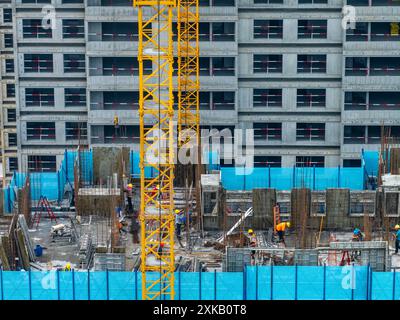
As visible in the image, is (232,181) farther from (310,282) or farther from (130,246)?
(310,282)

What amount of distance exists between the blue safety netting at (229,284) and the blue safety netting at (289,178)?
1833cm

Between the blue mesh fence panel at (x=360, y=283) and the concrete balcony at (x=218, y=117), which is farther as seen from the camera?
the concrete balcony at (x=218, y=117)

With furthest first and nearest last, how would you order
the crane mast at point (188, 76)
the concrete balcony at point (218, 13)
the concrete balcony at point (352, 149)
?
the concrete balcony at point (352, 149) < the concrete balcony at point (218, 13) < the crane mast at point (188, 76)

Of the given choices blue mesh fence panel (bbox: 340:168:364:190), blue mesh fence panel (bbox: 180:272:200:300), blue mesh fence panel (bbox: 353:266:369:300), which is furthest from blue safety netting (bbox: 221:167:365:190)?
blue mesh fence panel (bbox: 180:272:200:300)

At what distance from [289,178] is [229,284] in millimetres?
19594

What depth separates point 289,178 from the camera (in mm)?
66375

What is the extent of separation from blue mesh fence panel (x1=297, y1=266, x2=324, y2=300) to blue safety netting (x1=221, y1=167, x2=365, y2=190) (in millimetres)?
18345

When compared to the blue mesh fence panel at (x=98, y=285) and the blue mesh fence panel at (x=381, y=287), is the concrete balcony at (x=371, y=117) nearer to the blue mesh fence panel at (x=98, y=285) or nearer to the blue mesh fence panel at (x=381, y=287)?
the blue mesh fence panel at (x=381, y=287)

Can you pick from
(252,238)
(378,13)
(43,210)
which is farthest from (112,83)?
(252,238)

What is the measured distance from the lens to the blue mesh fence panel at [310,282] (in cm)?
4775

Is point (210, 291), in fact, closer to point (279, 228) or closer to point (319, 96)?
point (279, 228)

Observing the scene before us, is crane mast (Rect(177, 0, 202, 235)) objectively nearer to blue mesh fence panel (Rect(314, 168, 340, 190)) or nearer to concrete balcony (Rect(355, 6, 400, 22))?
blue mesh fence panel (Rect(314, 168, 340, 190))

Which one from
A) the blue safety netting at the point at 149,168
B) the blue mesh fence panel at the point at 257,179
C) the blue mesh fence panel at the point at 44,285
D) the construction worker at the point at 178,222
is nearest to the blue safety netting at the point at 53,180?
the blue safety netting at the point at 149,168

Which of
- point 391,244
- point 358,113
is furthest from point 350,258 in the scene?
point 358,113
